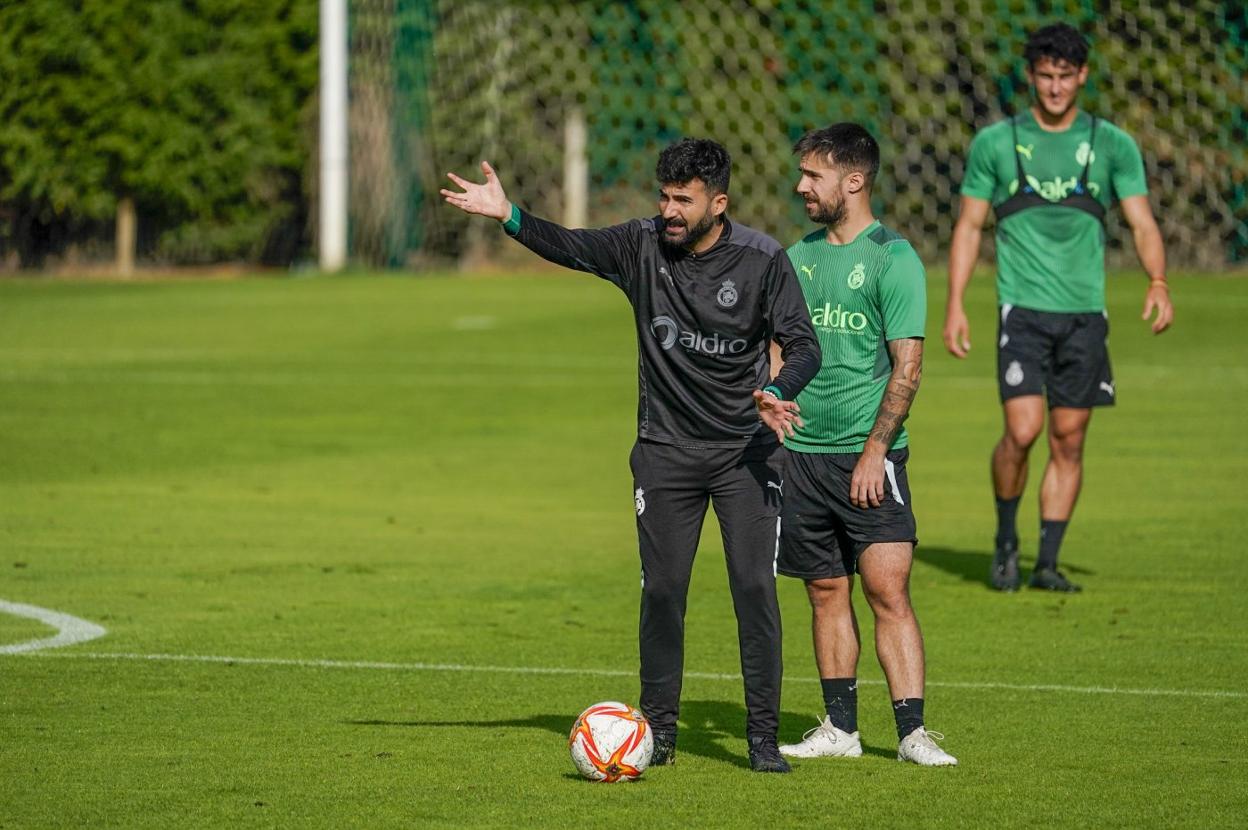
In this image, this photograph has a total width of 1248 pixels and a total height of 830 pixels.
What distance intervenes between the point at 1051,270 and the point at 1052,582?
1.49 metres

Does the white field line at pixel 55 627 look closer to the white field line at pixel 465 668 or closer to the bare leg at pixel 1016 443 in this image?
the white field line at pixel 465 668

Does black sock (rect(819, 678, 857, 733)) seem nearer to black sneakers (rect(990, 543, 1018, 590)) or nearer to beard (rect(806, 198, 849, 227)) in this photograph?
beard (rect(806, 198, 849, 227))

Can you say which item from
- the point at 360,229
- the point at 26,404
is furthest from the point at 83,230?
the point at 26,404

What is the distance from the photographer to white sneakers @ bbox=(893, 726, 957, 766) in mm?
6879

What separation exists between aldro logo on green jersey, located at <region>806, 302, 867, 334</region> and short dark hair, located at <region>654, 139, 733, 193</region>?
644 millimetres

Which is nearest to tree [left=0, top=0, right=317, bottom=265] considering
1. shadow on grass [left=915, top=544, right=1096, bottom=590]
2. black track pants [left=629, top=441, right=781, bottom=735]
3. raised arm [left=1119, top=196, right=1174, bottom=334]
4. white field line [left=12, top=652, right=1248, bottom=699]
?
shadow on grass [left=915, top=544, right=1096, bottom=590]

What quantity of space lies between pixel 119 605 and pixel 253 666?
5.04 feet

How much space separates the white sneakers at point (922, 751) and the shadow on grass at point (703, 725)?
0.23 meters

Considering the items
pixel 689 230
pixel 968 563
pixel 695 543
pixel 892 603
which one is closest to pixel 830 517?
pixel 892 603

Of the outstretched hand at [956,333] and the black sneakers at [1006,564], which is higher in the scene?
the outstretched hand at [956,333]

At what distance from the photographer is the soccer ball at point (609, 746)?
6.62 m

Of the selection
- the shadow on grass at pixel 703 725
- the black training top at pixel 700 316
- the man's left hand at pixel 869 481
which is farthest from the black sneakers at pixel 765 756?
the black training top at pixel 700 316

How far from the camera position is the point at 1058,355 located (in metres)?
10.7

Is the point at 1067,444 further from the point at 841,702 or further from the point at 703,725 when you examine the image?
the point at 841,702
